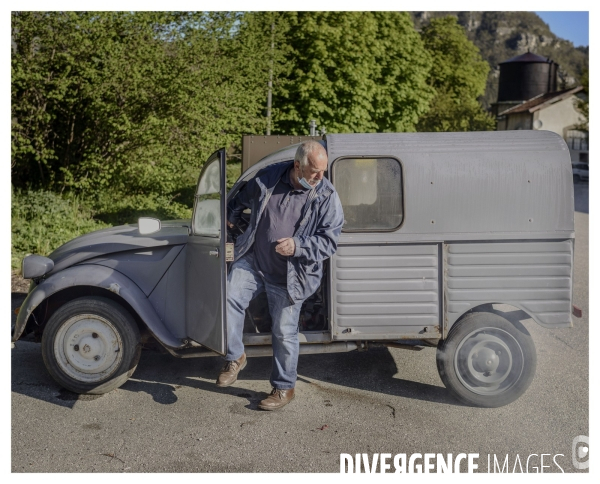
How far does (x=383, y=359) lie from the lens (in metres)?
6.39

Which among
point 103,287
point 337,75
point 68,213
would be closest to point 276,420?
point 103,287

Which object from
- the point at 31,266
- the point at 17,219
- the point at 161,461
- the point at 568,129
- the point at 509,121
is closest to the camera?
the point at 161,461

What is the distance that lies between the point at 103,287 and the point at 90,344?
0.46m

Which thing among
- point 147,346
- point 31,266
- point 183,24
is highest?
point 183,24

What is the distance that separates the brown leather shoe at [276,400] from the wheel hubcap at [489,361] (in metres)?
1.32

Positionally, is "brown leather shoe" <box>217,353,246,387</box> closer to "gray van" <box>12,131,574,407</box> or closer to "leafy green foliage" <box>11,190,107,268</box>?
"gray van" <box>12,131,574,407</box>

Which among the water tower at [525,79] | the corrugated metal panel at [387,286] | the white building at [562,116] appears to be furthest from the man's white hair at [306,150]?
the water tower at [525,79]

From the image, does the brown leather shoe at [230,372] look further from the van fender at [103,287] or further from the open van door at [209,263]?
the van fender at [103,287]

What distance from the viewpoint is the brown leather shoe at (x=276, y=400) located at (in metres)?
5.10

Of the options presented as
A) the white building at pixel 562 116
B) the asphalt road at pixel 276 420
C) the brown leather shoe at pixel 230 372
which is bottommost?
the asphalt road at pixel 276 420

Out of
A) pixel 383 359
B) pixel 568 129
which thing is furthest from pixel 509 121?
pixel 383 359

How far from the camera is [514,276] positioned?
5.15m

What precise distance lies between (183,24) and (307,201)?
8555mm
